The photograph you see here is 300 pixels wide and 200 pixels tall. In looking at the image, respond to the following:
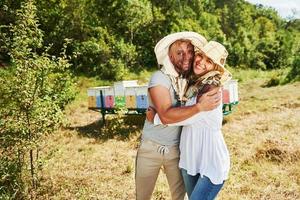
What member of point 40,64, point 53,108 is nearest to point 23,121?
point 53,108

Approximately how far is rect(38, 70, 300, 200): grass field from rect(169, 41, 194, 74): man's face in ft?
11.2

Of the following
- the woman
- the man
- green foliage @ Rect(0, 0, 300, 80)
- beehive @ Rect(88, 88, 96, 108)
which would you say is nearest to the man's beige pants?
the man

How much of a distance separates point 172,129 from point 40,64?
3.10 metres

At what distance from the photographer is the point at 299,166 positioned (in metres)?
7.79

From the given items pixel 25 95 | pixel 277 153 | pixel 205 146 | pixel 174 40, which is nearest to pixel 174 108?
pixel 205 146

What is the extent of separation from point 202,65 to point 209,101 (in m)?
0.36

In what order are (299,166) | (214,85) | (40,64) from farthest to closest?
(299,166), (40,64), (214,85)

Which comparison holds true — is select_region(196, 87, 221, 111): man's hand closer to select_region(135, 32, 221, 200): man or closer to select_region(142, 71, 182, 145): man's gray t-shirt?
select_region(135, 32, 221, 200): man

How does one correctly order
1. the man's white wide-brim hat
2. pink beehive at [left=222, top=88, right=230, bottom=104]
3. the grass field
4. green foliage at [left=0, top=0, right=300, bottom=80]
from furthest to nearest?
green foliage at [left=0, top=0, right=300, bottom=80] → pink beehive at [left=222, top=88, right=230, bottom=104] → the grass field → the man's white wide-brim hat

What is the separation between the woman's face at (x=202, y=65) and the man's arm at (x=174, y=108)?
0.70 ft

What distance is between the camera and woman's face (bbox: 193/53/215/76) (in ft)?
11.4

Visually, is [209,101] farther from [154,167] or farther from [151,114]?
[154,167]

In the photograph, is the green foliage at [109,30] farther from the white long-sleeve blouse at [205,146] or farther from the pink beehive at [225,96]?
the white long-sleeve blouse at [205,146]

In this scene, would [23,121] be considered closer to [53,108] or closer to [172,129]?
[53,108]
